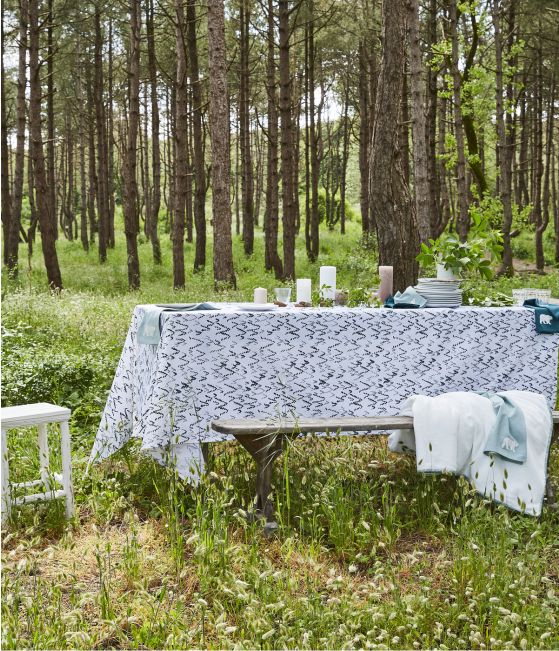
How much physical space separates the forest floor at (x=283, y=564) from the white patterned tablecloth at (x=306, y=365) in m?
0.34

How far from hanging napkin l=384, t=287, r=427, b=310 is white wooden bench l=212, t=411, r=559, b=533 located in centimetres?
A: 100

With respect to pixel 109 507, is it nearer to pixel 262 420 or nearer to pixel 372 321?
pixel 262 420

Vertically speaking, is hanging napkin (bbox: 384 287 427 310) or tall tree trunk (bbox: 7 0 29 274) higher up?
tall tree trunk (bbox: 7 0 29 274)

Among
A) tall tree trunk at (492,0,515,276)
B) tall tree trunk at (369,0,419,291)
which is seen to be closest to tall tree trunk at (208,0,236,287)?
tall tree trunk at (369,0,419,291)

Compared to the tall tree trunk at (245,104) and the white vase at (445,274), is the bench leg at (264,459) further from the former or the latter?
the tall tree trunk at (245,104)

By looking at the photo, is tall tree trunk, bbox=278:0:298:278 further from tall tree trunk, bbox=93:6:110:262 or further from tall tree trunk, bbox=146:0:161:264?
tall tree trunk, bbox=93:6:110:262

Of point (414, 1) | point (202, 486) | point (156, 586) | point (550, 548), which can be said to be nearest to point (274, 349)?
point (202, 486)

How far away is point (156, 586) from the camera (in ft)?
11.7

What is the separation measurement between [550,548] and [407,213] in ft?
15.7

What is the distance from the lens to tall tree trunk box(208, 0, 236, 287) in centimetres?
1249

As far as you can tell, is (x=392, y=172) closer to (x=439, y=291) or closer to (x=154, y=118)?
(x=439, y=291)

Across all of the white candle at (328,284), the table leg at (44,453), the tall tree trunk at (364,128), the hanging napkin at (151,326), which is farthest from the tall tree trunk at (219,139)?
the tall tree trunk at (364,128)

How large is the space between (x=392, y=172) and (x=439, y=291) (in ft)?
10.5

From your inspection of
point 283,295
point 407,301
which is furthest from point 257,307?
point 407,301
